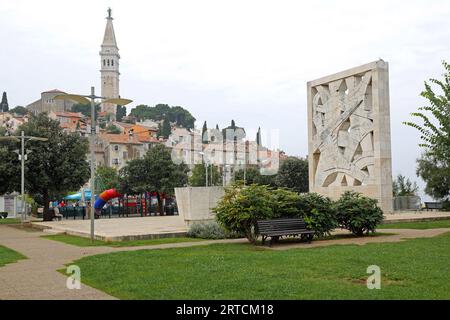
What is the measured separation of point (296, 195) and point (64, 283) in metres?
9.76

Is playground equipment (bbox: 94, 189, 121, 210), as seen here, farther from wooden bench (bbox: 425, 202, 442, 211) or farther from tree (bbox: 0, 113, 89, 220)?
wooden bench (bbox: 425, 202, 442, 211)

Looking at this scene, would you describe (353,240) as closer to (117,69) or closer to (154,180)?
(154,180)

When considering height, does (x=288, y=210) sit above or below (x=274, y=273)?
above

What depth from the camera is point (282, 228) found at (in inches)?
658

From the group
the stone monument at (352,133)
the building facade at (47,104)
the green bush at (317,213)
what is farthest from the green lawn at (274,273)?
the building facade at (47,104)

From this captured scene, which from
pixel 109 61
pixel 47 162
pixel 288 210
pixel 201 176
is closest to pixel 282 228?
pixel 288 210

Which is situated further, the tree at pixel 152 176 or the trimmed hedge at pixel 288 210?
the tree at pixel 152 176

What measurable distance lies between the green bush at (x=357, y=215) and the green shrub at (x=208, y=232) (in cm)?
377

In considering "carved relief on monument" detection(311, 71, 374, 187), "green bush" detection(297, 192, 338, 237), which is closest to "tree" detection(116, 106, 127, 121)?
"carved relief on monument" detection(311, 71, 374, 187)

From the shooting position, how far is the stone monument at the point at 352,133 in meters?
29.6

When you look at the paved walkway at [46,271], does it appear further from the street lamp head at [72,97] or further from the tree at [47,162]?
the tree at [47,162]

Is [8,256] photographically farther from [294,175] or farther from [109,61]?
[109,61]

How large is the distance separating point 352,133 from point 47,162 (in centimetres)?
2060

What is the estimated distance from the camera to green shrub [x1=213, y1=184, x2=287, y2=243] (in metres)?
16.8
